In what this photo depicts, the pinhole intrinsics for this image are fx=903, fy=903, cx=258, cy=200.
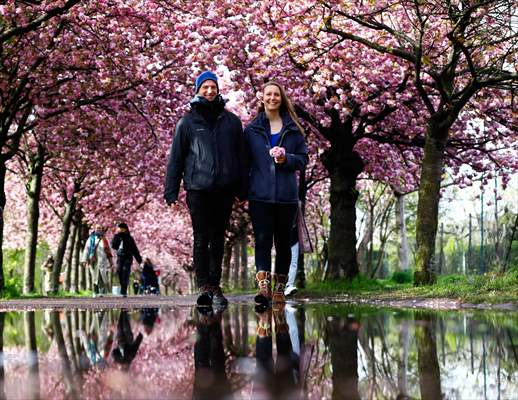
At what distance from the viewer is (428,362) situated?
4.18 meters

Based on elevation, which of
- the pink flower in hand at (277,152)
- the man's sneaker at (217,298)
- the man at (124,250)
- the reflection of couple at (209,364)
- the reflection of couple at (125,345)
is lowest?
the reflection of couple at (125,345)

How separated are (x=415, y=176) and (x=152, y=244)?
4135 centimetres

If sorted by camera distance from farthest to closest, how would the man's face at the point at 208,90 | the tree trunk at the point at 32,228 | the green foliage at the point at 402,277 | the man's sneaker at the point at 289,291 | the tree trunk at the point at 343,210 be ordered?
1. the green foliage at the point at 402,277
2. the tree trunk at the point at 32,228
3. the tree trunk at the point at 343,210
4. the man's sneaker at the point at 289,291
5. the man's face at the point at 208,90

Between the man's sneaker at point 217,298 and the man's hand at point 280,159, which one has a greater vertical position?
the man's hand at point 280,159

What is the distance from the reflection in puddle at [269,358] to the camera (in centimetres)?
338

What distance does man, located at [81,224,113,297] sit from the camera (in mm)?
24297

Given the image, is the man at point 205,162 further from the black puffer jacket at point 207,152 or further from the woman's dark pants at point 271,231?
the woman's dark pants at point 271,231

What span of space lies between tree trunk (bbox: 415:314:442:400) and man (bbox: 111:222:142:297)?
16447mm

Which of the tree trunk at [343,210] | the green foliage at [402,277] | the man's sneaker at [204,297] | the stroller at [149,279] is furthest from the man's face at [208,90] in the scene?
the stroller at [149,279]

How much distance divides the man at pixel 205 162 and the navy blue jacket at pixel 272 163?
179mm

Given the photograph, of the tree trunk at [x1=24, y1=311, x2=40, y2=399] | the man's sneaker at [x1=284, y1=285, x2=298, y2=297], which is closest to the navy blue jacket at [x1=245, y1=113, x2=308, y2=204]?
the tree trunk at [x1=24, y1=311, x2=40, y2=399]

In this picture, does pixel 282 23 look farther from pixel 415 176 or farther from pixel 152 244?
pixel 152 244

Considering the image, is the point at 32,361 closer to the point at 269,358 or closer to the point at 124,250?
the point at 269,358

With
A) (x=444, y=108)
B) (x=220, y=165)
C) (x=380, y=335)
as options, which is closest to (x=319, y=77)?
(x=444, y=108)
